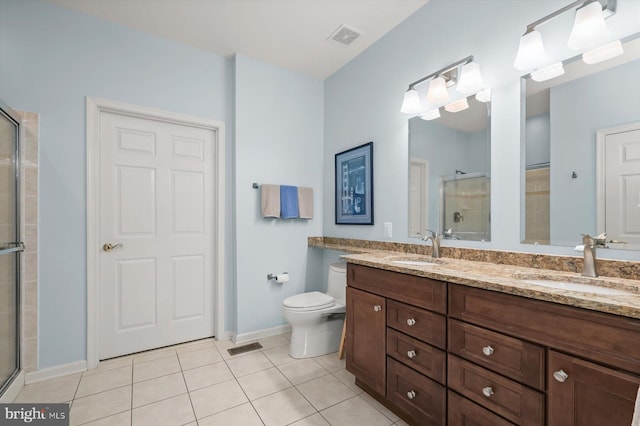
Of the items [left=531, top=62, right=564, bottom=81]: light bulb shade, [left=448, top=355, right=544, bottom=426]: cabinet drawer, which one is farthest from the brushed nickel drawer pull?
[left=531, top=62, right=564, bottom=81]: light bulb shade

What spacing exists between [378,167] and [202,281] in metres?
1.87

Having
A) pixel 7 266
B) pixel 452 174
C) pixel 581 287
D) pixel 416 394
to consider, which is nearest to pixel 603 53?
pixel 452 174

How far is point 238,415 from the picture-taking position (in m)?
1.63

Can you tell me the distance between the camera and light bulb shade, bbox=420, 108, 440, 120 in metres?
2.01

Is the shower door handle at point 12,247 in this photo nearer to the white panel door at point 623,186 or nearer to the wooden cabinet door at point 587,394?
the wooden cabinet door at point 587,394

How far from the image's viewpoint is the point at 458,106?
6.19 feet

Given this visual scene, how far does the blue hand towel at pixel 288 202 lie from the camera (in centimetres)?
281

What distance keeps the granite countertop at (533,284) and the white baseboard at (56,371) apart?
84.4 inches

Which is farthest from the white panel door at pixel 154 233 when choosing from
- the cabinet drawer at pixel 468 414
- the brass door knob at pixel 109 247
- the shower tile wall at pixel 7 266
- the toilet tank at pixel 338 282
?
the cabinet drawer at pixel 468 414

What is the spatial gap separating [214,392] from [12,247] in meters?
1.53

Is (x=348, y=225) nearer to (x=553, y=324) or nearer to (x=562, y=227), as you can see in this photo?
(x=562, y=227)

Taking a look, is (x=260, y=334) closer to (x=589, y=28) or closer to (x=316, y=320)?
(x=316, y=320)

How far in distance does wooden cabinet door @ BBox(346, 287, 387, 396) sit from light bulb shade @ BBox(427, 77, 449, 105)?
1337 millimetres

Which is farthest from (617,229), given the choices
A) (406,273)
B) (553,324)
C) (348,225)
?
(348,225)
